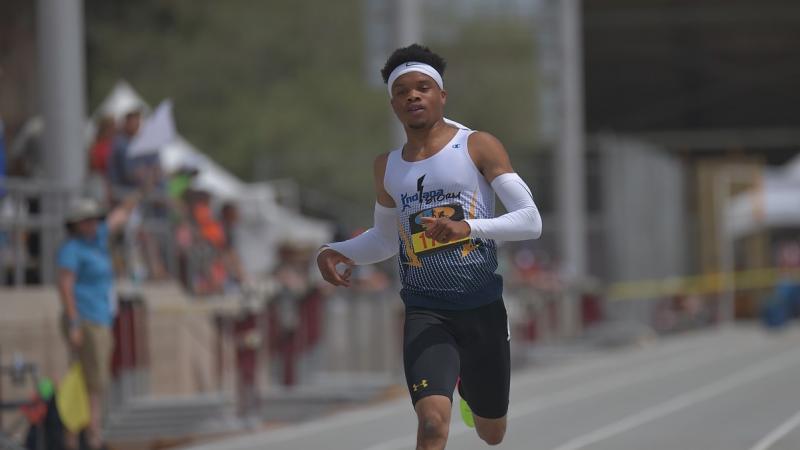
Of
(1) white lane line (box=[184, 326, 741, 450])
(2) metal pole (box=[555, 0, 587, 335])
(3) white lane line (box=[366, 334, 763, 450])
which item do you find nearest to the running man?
(3) white lane line (box=[366, 334, 763, 450])

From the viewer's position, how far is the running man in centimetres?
809

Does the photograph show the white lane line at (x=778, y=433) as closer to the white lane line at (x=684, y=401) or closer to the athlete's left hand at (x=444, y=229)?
the white lane line at (x=684, y=401)

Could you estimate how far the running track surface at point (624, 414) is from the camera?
39.2 ft

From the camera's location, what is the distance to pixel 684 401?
15.3 meters

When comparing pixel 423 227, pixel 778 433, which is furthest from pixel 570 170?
pixel 423 227

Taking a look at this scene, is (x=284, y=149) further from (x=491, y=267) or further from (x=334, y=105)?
(x=491, y=267)

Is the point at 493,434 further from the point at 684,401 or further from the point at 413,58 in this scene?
the point at 684,401

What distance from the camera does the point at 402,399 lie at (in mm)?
17141

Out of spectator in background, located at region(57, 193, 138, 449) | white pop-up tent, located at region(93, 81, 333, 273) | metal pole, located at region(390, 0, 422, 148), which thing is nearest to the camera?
spectator in background, located at region(57, 193, 138, 449)

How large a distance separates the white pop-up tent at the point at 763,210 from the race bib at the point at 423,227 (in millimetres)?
27842

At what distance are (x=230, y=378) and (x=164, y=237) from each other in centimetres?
191

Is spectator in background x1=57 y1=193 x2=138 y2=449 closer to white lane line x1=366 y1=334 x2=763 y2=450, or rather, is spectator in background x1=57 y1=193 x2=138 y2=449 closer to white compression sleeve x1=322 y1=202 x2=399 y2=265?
white lane line x1=366 y1=334 x2=763 y2=450

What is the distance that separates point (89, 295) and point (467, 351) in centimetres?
510

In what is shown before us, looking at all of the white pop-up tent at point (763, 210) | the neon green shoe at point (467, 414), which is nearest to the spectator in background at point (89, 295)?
the neon green shoe at point (467, 414)
